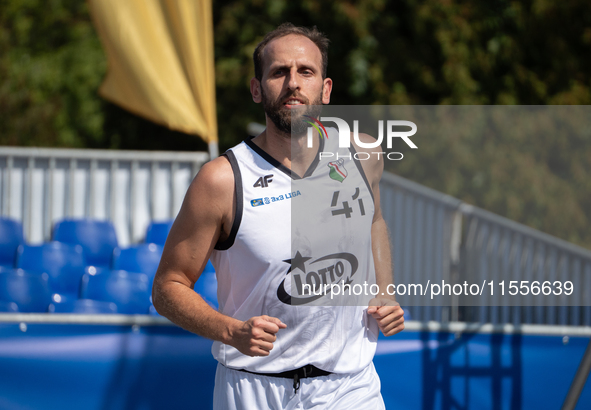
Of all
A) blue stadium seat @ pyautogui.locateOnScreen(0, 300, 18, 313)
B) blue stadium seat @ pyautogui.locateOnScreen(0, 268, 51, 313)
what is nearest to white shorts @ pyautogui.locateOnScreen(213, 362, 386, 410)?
blue stadium seat @ pyautogui.locateOnScreen(0, 300, 18, 313)

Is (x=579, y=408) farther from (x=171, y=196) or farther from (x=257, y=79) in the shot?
(x=171, y=196)

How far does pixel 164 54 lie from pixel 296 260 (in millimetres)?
4220

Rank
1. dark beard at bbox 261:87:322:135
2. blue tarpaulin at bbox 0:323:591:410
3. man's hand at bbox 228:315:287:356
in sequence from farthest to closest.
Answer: blue tarpaulin at bbox 0:323:591:410
dark beard at bbox 261:87:322:135
man's hand at bbox 228:315:287:356

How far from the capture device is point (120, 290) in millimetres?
4414

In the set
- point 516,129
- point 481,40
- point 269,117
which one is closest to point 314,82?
point 269,117

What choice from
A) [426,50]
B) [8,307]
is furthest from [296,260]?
[426,50]

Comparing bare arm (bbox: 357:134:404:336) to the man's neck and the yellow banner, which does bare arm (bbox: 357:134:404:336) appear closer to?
A: the man's neck

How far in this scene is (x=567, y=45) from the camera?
11508mm

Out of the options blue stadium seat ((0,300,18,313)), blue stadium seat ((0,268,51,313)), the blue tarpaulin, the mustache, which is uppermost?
the mustache

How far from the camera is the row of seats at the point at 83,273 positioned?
4281 mm

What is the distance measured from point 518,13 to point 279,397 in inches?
447

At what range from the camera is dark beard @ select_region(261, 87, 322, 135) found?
6.21 feet

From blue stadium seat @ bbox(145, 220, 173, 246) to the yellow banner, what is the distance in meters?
0.94

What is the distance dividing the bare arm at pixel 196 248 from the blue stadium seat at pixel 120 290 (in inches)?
101
